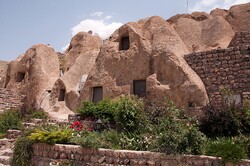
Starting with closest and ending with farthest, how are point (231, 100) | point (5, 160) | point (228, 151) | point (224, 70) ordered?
point (228, 151)
point (5, 160)
point (231, 100)
point (224, 70)

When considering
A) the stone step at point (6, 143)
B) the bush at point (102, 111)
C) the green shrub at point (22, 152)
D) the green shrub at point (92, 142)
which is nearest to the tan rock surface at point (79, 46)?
the bush at point (102, 111)

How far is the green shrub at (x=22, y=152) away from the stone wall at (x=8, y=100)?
1198cm

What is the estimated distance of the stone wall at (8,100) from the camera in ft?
70.7

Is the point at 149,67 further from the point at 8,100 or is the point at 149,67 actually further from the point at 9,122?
the point at 8,100

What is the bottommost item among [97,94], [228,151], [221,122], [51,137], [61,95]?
[228,151]

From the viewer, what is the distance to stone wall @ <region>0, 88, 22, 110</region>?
21.5m

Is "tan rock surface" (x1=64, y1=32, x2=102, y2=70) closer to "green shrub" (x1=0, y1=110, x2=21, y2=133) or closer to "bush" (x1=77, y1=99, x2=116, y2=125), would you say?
"green shrub" (x1=0, y1=110, x2=21, y2=133)

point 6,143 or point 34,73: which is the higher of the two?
point 34,73

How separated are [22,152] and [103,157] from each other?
3118mm

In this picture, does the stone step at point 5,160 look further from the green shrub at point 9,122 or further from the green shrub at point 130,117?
the green shrub at point 9,122

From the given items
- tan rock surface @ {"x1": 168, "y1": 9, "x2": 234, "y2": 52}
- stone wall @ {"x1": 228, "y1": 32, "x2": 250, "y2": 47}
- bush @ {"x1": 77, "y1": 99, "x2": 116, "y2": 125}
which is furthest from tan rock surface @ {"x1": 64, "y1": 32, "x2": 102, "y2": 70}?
stone wall @ {"x1": 228, "y1": 32, "x2": 250, "y2": 47}

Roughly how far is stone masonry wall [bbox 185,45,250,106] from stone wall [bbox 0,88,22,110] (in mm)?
13685

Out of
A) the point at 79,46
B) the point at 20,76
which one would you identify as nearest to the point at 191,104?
the point at 79,46

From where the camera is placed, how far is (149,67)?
17375mm
